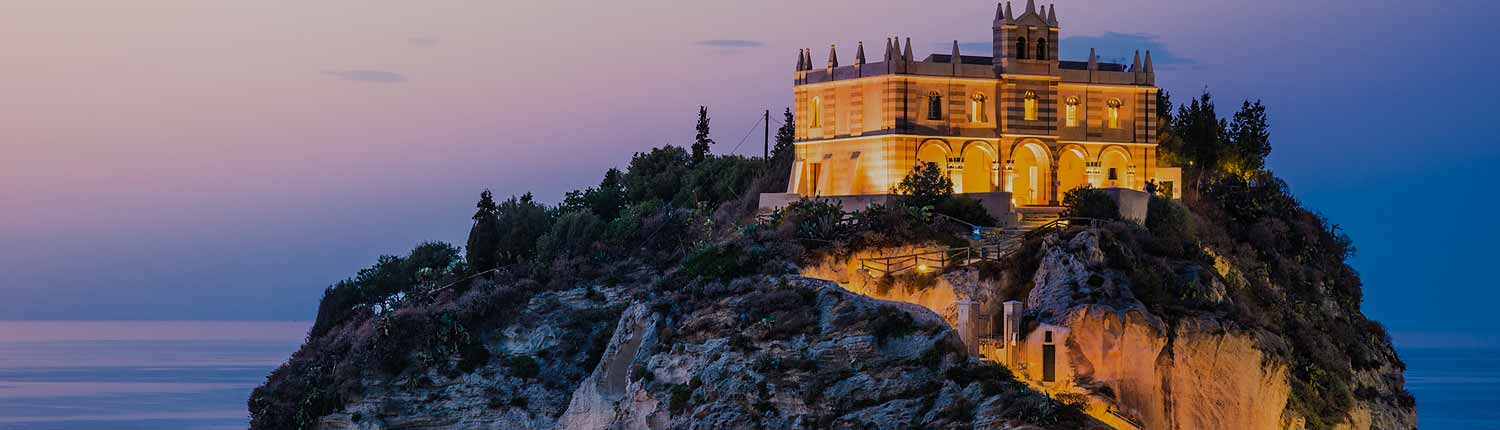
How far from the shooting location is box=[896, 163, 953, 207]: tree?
79125 mm

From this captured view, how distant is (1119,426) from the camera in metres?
63.5

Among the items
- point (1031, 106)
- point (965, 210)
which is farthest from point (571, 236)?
point (965, 210)

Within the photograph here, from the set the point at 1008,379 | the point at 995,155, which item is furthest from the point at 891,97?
the point at 1008,379

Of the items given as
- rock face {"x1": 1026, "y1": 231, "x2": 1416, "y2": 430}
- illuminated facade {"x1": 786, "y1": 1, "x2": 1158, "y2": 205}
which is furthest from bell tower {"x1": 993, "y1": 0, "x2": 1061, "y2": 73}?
rock face {"x1": 1026, "y1": 231, "x2": 1416, "y2": 430}

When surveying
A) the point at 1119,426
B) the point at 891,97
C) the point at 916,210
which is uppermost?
the point at 891,97

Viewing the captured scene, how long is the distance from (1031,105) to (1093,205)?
902cm

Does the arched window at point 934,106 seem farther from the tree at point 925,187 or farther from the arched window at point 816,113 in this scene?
the arched window at point 816,113

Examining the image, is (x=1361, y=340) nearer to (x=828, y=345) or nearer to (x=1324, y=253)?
(x=1324, y=253)

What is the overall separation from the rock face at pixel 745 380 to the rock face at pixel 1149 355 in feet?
17.2

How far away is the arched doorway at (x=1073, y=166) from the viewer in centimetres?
8656

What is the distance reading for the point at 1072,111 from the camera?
285 ft

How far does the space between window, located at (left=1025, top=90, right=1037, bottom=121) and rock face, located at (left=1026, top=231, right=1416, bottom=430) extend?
48.1 ft

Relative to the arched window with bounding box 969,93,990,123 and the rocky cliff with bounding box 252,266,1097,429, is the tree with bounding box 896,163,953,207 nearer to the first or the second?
the arched window with bounding box 969,93,990,123

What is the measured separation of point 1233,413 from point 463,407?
30815 millimetres
